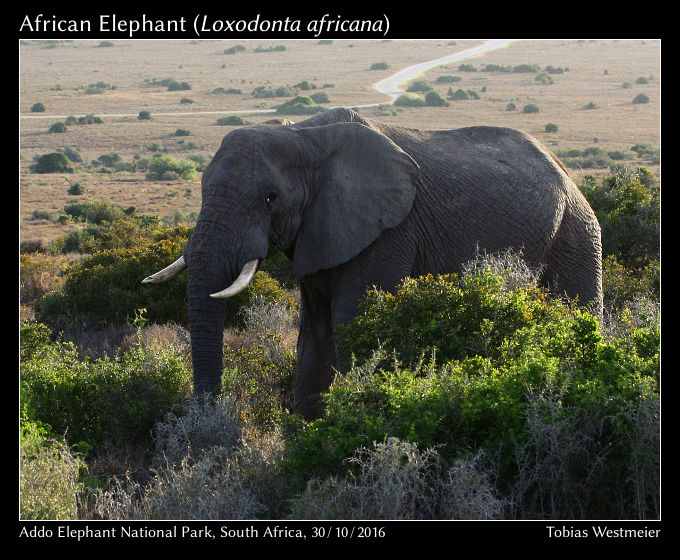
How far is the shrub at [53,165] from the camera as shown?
40625 millimetres

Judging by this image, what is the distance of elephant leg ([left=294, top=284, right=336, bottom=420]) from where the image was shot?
809 cm

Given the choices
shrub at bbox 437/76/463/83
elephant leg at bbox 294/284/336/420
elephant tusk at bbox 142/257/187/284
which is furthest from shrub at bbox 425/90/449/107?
elephant tusk at bbox 142/257/187/284

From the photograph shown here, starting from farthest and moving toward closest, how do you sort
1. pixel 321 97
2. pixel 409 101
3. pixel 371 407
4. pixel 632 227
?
1. pixel 321 97
2. pixel 409 101
3. pixel 632 227
4. pixel 371 407

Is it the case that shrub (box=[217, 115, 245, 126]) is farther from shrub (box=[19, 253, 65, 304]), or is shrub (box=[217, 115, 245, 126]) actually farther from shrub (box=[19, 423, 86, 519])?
shrub (box=[19, 423, 86, 519])

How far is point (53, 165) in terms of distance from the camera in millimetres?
40781

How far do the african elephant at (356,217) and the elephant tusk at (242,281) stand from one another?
0.05 ft

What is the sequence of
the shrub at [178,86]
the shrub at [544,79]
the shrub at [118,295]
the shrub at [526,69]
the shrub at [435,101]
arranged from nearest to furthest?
the shrub at [118,295]
the shrub at [435,101]
the shrub at [544,79]
the shrub at [178,86]
the shrub at [526,69]

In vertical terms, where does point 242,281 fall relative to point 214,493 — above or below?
above

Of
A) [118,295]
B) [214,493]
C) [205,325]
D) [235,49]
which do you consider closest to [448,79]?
[235,49]

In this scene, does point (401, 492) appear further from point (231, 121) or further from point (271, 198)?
point (231, 121)

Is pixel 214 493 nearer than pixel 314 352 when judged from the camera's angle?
Yes

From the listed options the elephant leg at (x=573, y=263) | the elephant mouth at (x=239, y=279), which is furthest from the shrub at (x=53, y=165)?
the elephant leg at (x=573, y=263)

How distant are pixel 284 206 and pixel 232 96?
71.6 meters

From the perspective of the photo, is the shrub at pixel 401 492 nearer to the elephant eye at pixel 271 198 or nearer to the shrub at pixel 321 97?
the elephant eye at pixel 271 198
